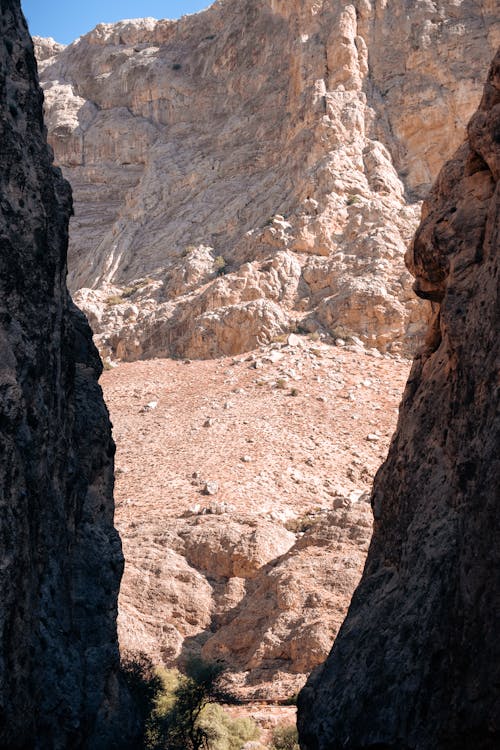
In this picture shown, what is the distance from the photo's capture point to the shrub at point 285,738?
12.5 metres

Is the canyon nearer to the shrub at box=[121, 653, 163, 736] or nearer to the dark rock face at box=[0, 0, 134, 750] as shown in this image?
the shrub at box=[121, 653, 163, 736]

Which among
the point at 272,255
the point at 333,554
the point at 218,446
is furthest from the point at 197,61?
the point at 333,554

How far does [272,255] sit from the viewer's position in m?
37.4

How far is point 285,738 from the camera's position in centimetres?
1268

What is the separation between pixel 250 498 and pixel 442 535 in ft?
52.4

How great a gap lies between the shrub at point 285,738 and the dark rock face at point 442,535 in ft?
10.8

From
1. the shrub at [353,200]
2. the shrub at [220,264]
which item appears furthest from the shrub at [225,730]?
the shrub at [353,200]

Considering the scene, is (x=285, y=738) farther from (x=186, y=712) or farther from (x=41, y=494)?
(x=41, y=494)

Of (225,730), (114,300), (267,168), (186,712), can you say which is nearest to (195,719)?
(186,712)

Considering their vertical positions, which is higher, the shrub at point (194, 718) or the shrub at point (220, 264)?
the shrub at point (220, 264)

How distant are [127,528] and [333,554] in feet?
20.9

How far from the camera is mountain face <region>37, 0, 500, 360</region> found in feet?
117

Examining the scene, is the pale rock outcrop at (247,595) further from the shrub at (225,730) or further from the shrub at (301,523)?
the shrub at (225,730)

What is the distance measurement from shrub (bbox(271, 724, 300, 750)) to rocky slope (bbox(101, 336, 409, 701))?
3.45 ft
